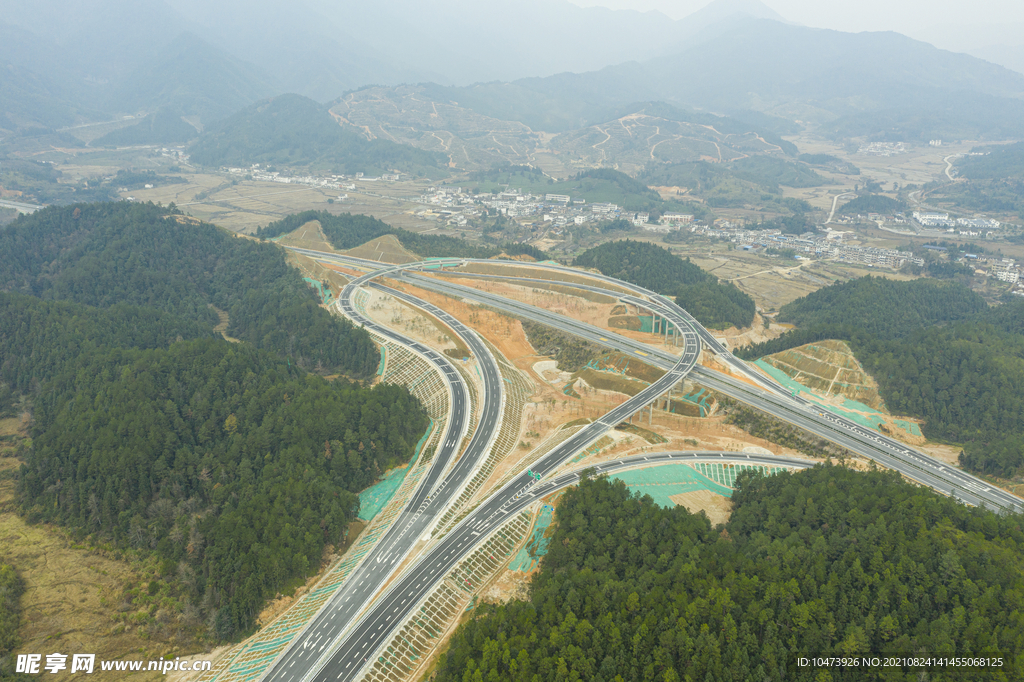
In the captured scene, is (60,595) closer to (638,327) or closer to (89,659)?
(89,659)

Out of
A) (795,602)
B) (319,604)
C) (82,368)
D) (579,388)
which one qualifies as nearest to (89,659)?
(319,604)

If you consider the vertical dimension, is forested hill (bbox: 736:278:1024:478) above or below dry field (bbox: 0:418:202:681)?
above

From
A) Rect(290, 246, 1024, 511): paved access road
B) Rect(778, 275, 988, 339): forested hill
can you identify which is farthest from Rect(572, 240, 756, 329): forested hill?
Rect(778, 275, 988, 339): forested hill

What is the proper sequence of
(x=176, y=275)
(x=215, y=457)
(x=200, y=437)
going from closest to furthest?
(x=215, y=457), (x=200, y=437), (x=176, y=275)

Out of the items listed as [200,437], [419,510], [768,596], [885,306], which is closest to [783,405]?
[768,596]

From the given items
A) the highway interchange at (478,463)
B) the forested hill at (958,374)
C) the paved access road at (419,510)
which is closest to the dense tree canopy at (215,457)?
the paved access road at (419,510)

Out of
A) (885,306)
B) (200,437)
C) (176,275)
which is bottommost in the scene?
(200,437)

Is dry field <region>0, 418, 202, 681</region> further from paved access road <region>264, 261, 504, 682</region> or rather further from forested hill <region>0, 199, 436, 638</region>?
paved access road <region>264, 261, 504, 682</region>

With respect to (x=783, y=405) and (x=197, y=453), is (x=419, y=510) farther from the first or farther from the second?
(x=783, y=405)
